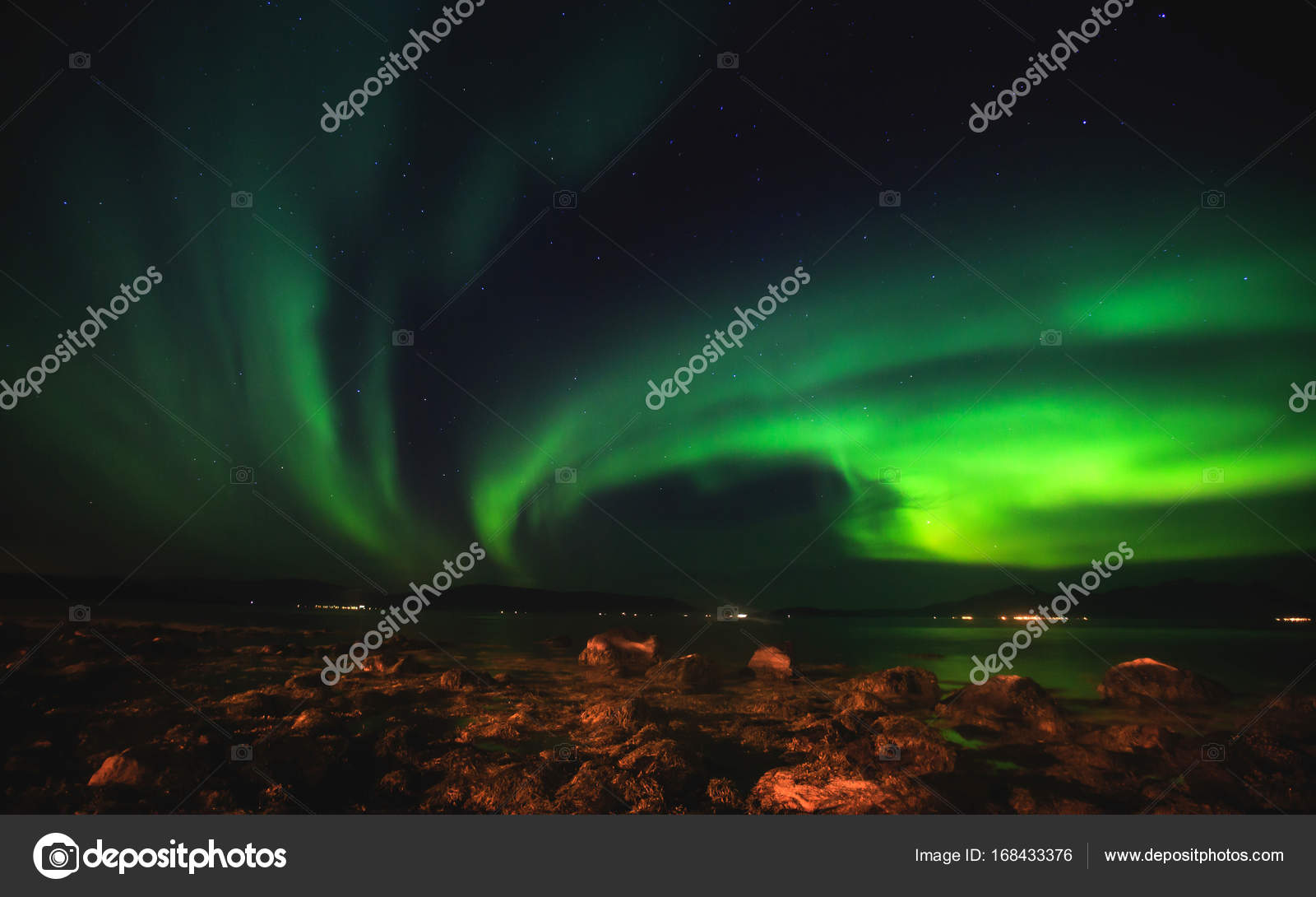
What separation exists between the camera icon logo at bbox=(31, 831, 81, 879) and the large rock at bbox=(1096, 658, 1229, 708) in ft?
57.8

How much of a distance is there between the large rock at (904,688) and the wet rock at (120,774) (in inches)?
443

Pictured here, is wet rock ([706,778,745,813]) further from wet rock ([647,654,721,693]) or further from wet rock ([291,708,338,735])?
wet rock ([291,708,338,735])

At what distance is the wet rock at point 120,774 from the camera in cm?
737

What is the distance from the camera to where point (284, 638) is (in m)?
18.5

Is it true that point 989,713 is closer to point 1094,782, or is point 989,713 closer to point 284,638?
point 1094,782

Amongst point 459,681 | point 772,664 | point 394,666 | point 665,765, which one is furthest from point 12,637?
point 772,664

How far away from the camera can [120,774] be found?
742 centimetres

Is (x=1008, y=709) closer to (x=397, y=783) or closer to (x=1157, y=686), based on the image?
(x=1157, y=686)

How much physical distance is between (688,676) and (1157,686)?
10038 mm

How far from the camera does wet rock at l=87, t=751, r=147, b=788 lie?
7.37 meters

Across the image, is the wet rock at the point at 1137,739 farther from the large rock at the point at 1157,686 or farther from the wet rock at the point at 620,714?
the wet rock at the point at 620,714

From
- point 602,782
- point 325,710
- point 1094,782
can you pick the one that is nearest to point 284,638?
point 325,710

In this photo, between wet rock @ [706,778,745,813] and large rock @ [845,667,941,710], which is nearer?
wet rock @ [706,778,745,813]

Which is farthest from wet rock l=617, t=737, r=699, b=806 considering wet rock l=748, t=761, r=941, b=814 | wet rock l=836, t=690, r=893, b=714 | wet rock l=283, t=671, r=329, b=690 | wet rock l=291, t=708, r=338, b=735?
wet rock l=283, t=671, r=329, b=690
